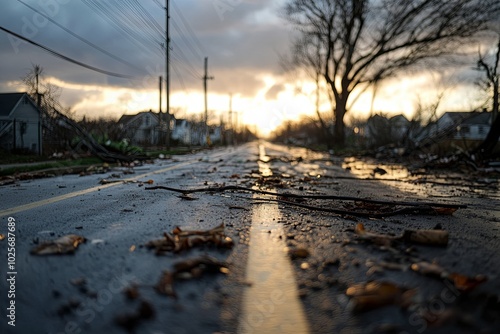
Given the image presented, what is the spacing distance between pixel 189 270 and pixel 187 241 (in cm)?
51

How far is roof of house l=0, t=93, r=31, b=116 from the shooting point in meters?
32.4

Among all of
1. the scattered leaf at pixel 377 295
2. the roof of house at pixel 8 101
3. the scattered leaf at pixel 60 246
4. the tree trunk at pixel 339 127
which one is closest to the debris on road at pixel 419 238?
the scattered leaf at pixel 377 295

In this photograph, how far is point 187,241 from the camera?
261 cm

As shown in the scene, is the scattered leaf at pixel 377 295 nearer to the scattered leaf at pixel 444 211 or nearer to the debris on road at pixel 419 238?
the debris on road at pixel 419 238

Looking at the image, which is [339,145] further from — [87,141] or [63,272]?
[63,272]

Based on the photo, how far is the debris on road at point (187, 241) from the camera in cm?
253

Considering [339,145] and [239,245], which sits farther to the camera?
[339,145]

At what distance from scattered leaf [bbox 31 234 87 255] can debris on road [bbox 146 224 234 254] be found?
0.50 meters

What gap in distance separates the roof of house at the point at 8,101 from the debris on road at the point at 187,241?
35673mm

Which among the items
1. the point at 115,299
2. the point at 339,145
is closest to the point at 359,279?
the point at 115,299

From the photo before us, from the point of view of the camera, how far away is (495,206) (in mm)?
4977

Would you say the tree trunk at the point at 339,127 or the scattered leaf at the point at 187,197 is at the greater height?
the tree trunk at the point at 339,127

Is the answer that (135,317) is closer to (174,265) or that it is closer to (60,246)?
(174,265)

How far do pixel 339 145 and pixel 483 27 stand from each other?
1439 centimetres
